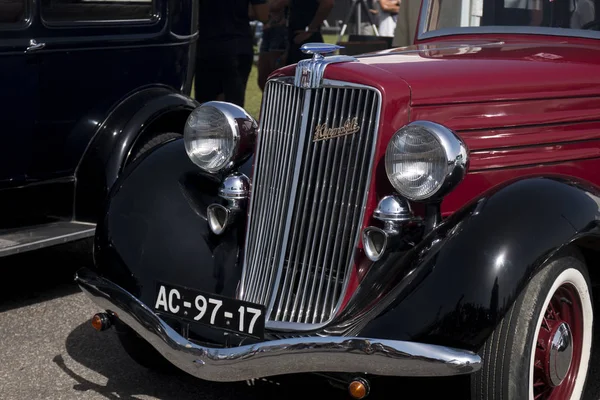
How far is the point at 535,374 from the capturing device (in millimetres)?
3215

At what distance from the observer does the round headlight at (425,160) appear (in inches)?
121

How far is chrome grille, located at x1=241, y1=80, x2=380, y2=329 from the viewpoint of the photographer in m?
3.26

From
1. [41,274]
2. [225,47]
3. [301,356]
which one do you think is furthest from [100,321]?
[225,47]

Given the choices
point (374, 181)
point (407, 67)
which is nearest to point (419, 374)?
point (374, 181)

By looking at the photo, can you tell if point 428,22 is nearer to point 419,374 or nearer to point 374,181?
point 374,181

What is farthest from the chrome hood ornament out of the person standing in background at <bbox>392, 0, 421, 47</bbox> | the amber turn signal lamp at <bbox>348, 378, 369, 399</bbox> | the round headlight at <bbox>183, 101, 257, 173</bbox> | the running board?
the person standing in background at <bbox>392, 0, 421, 47</bbox>

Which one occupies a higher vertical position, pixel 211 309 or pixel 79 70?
pixel 79 70

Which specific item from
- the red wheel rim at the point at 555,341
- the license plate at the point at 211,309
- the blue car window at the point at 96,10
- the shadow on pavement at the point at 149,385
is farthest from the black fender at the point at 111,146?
the red wheel rim at the point at 555,341

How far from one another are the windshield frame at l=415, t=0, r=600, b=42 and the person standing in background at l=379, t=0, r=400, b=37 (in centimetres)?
722

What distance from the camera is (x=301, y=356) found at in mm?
2951

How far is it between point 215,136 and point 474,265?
120 centimetres

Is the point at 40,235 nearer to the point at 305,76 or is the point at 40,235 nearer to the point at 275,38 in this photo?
the point at 305,76

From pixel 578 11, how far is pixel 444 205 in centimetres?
131

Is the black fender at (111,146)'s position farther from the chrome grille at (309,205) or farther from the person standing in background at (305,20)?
the person standing in background at (305,20)
